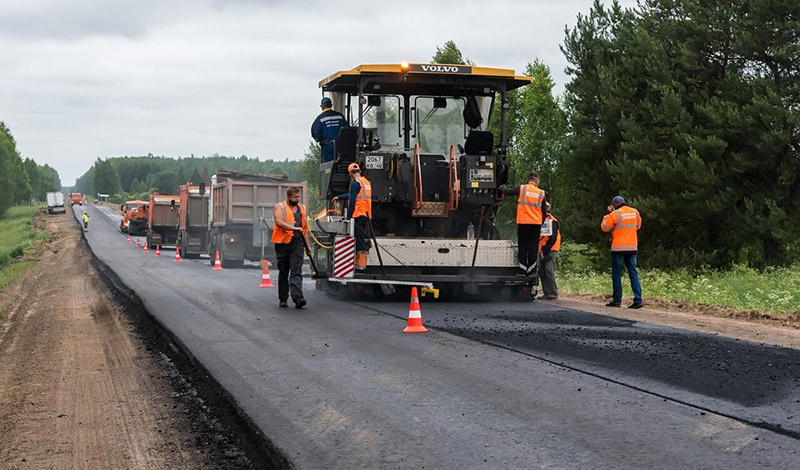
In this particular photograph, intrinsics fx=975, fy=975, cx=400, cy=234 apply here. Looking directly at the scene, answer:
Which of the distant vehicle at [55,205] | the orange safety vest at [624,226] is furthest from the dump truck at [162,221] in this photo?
the distant vehicle at [55,205]

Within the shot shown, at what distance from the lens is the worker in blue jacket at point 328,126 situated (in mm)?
14555

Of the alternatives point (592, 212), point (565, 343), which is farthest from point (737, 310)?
point (592, 212)

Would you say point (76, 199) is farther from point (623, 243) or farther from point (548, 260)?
point (623, 243)

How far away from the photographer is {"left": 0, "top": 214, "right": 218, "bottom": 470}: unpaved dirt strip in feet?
20.9

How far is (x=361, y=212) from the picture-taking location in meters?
13.8

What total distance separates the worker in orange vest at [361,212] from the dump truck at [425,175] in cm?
12

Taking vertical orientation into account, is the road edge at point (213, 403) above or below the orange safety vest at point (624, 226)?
below

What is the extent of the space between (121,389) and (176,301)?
704cm

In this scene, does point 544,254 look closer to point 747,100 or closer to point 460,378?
point 460,378

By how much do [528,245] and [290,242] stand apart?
137 inches

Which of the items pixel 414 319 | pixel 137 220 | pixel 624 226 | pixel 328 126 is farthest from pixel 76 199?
pixel 414 319

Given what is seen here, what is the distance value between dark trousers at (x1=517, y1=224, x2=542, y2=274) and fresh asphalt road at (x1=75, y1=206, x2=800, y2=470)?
1748 millimetres

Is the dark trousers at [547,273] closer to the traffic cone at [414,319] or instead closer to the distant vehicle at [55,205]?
the traffic cone at [414,319]

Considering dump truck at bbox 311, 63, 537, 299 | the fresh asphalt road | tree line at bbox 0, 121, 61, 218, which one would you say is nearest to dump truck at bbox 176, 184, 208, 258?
dump truck at bbox 311, 63, 537, 299
